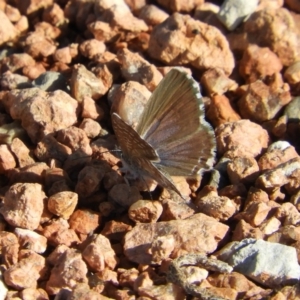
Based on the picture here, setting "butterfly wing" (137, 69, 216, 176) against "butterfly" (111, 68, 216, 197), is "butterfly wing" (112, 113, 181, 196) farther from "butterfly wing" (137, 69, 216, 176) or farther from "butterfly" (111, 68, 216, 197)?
"butterfly wing" (137, 69, 216, 176)

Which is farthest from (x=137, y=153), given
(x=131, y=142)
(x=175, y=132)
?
(x=175, y=132)

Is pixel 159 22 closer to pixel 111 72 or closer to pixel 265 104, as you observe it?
pixel 111 72

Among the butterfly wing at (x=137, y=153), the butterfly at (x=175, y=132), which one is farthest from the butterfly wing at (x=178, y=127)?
the butterfly wing at (x=137, y=153)

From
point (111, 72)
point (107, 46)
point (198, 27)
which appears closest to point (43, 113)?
point (111, 72)

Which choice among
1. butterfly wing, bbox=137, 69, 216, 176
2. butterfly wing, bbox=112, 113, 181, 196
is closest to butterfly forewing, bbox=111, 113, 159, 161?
butterfly wing, bbox=112, 113, 181, 196

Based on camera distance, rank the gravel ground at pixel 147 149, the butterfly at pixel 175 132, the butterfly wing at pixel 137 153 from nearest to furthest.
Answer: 1. the gravel ground at pixel 147 149
2. the butterfly wing at pixel 137 153
3. the butterfly at pixel 175 132

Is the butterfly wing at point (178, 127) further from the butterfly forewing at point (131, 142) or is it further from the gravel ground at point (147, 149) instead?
the butterfly forewing at point (131, 142)

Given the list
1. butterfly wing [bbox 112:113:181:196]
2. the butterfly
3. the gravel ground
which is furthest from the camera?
the butterfly
